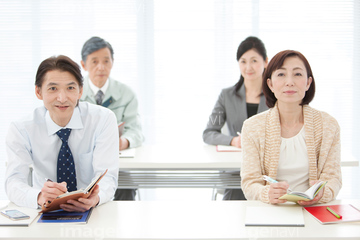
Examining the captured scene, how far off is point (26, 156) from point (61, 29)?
261 centimetres

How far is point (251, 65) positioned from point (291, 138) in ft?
4.51

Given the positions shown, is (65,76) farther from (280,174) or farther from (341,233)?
(341,233)

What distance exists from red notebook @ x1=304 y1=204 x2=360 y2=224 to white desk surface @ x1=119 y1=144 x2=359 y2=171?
102cm

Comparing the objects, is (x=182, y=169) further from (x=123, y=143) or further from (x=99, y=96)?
(x=99, y=96)

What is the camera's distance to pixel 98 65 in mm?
3682

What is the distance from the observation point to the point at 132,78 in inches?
180

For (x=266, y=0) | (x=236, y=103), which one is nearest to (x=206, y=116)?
(x=236, y=103)

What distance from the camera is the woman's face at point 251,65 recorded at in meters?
3.62

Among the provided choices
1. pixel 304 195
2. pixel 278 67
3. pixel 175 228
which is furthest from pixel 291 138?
pixel 175 228

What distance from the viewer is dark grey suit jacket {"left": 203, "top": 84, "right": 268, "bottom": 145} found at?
3.58m

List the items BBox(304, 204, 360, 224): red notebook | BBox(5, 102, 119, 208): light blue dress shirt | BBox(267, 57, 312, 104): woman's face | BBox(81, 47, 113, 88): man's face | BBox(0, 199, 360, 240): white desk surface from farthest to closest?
BBox(81, 47, 113, 88): man's face → BBox(267, 57, 312, 104): woman's face → BBox(5, 102, 119, 208): light blue dress shirt → BBox(304, 204, 360, 224): red notebook → BBox(0, 199, 360, 240): white desk surface

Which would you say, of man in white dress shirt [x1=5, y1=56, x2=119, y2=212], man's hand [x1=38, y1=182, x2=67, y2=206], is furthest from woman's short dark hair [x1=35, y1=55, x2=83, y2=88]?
man's hand [x1=38, y1=182, x2=67, y2=206]

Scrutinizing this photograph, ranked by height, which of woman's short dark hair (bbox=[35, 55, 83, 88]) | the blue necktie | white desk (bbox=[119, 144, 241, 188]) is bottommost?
white desk (bbox=[119, 144, 241, 188])

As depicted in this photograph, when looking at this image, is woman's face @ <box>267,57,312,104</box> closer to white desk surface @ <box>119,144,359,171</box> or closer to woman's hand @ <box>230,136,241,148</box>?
white desk surface @ <box>119,144,359,171</box>
